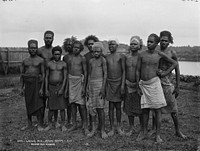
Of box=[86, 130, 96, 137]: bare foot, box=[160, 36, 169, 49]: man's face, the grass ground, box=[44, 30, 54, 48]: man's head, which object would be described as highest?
box=[44, 30, 54, 48]: man's head

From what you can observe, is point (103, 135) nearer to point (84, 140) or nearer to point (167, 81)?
point (84, 140)

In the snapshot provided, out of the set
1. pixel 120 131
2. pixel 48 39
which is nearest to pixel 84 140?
pixel 120 131

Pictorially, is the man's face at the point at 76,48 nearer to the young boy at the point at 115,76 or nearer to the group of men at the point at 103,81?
the group of men at the point at 103,81

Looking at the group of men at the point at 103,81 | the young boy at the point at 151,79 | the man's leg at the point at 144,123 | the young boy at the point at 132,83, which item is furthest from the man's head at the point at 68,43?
the man's leg at the point at 144,123

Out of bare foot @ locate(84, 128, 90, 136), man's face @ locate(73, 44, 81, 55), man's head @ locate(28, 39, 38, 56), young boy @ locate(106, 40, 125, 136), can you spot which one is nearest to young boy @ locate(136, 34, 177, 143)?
young boy @ locate(106, 40, 125, 136)

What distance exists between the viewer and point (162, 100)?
4.02 m

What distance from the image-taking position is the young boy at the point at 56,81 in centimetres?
470

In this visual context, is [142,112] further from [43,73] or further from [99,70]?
[43,73]

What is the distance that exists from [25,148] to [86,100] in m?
1.38

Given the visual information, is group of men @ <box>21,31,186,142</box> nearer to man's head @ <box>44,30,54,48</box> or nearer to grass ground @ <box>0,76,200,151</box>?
man's head @ <box>44,30,54,48</box>

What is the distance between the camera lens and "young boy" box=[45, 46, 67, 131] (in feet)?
15.4

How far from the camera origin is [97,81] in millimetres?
4371

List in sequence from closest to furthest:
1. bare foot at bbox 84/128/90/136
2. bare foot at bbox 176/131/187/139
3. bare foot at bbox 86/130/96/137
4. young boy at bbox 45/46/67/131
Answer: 1. bare foot at bbox 176/131/187/139
2. bare foot at bbox 86/130/96/137
3. bare foot at bbox 84/128/90/136
4. young boy at bbox 45/46/67/131

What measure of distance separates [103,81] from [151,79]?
2.81 feet
